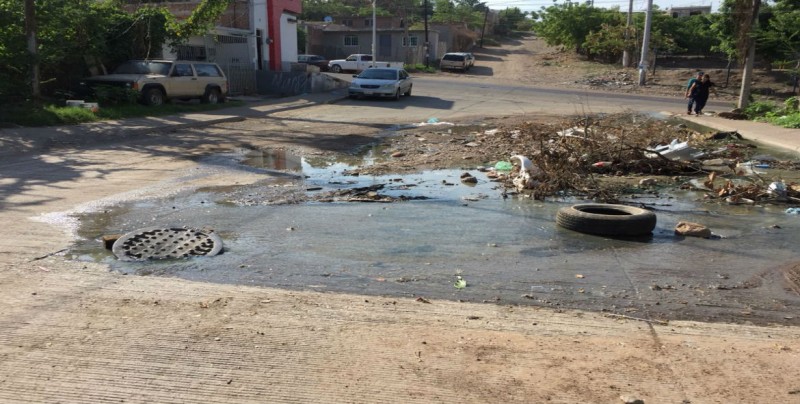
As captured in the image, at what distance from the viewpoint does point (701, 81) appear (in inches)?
916

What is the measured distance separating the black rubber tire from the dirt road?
15998 millimetres

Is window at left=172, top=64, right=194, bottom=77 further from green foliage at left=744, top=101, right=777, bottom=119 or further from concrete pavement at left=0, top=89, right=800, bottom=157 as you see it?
green foliage at left=744, top=101, right=777, bottom=119

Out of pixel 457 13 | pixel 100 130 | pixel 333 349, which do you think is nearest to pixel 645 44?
pixel 100 130

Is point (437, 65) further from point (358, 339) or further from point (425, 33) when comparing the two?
point (358, 339)

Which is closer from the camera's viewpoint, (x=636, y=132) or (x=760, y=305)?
(x=760, y=305)

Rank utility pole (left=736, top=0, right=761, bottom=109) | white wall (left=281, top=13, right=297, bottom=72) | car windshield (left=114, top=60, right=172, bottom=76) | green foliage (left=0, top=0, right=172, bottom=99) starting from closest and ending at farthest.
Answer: green foliage (left=0, top=0, right=172, bottom=99) → car windshield (left=114, top=60, right=172, bottom=76) → utility pole (left=736, top=0, right=761, bottom=109) → white wall (left=281, top=13, right=297, bottom=72)

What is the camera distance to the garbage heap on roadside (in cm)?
966

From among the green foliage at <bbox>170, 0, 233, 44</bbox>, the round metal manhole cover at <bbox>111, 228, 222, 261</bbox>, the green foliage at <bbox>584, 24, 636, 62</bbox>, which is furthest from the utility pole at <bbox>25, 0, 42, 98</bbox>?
the green foliage at <bbox>584, 24, 636, 62</bbox>

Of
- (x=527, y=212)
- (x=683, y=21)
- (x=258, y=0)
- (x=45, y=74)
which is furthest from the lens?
(x=683, y=21)

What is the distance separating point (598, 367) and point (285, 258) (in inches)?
130

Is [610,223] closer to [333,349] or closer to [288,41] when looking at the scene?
[333,349]

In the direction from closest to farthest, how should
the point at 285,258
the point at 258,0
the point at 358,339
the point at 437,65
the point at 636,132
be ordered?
1. the point at 358,339
2. the point at 285,258
3. the point at 636,132
4. the point at 258,0
5. the point at 437,65

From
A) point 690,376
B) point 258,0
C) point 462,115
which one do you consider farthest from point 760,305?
point 258,0

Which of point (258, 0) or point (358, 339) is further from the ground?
point (258, 0)
